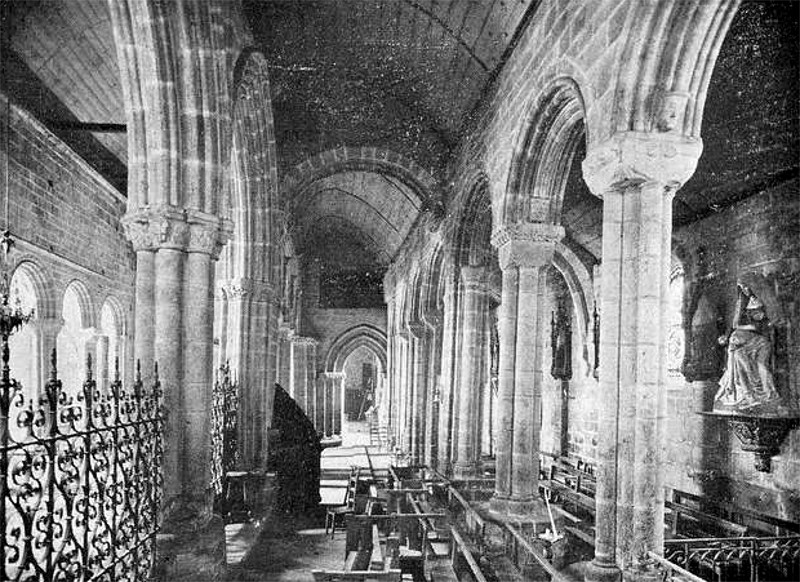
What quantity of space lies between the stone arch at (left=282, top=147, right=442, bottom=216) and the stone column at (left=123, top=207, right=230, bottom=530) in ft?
24.6

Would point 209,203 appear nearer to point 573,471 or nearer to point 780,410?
point 780,410

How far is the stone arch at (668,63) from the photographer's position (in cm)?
494

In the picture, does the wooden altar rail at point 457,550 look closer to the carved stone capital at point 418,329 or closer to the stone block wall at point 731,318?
the stone block wall at point 731,318

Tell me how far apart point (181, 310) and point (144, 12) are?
2591 millimetres

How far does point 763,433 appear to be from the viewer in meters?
8.66

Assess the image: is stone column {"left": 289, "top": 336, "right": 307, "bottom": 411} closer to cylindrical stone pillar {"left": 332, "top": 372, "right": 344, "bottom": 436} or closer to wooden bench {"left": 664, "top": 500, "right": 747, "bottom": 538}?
cylindrical stone pillar {"left": 332, "top": 372, "right": 344, "bottom": 436}

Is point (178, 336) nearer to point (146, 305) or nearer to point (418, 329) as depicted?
point (146, 305)

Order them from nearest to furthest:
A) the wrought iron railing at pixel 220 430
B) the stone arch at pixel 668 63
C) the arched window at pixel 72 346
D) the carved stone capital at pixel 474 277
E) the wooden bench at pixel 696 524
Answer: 1. the stone arch at pixel 668 63
2. the wrought iron railing at pixel 220 430
3. the wooden bench at pixel 696 524
4. the carved stone capital at pixel 474 277
5. the arched window at pixel 72 346

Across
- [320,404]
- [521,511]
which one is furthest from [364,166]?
[320,404]

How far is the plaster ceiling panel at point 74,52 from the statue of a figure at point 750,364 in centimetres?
917

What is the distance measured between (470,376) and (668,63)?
298 inches

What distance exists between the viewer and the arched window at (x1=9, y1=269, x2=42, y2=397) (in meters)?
11.7

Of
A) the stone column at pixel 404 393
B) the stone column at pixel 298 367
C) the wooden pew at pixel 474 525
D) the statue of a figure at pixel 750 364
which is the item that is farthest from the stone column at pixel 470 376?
the stone column at pixel 298 367

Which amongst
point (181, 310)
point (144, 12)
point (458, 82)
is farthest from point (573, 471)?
point (144, 12)
